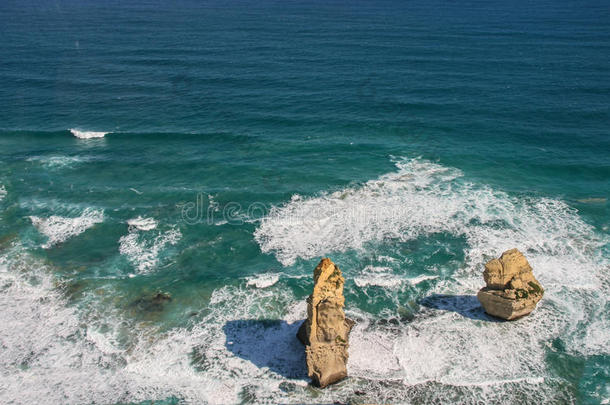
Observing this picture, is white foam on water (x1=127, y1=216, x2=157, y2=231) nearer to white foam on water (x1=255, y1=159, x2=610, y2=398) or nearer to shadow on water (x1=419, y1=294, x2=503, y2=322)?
white foam on water (x1=255, y1=159, x2=610, y2=398)

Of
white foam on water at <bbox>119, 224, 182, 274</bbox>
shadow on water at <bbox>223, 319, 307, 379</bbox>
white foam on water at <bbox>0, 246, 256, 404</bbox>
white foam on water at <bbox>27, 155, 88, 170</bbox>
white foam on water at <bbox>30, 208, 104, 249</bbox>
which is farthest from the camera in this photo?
white foam on water at <bbox>27, 155, 88, 170</bbox>

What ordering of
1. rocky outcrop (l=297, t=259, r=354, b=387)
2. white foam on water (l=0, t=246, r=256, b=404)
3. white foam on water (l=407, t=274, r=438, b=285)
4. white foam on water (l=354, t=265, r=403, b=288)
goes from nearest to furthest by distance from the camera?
1. rocky outcrop (l=297, t=259, r=354, b=387)
2. white foam on water (l=0, t=246, r=256, b=404)
3. white foam on water (l=354, t=265, r=403, b=288)
4. white foam on water (l=407, t=274, r=438, b=285)

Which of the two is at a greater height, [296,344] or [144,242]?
[144,242]

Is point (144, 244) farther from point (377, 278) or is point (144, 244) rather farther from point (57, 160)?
point (57, 160)

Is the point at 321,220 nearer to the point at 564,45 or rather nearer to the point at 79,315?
the point at 79,315

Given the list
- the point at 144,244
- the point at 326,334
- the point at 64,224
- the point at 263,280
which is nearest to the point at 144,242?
the point at 144,244

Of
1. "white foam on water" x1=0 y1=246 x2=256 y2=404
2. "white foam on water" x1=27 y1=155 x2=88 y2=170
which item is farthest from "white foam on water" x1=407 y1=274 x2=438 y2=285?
"white foam on water" x1=27 y1=155 x2=88 y2=170

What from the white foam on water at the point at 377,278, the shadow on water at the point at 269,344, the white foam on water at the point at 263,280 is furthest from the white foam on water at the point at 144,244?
the white foam on water at the point at 377,278

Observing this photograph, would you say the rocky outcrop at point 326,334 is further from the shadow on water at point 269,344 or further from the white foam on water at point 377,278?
the white foam on water at point 377,278
